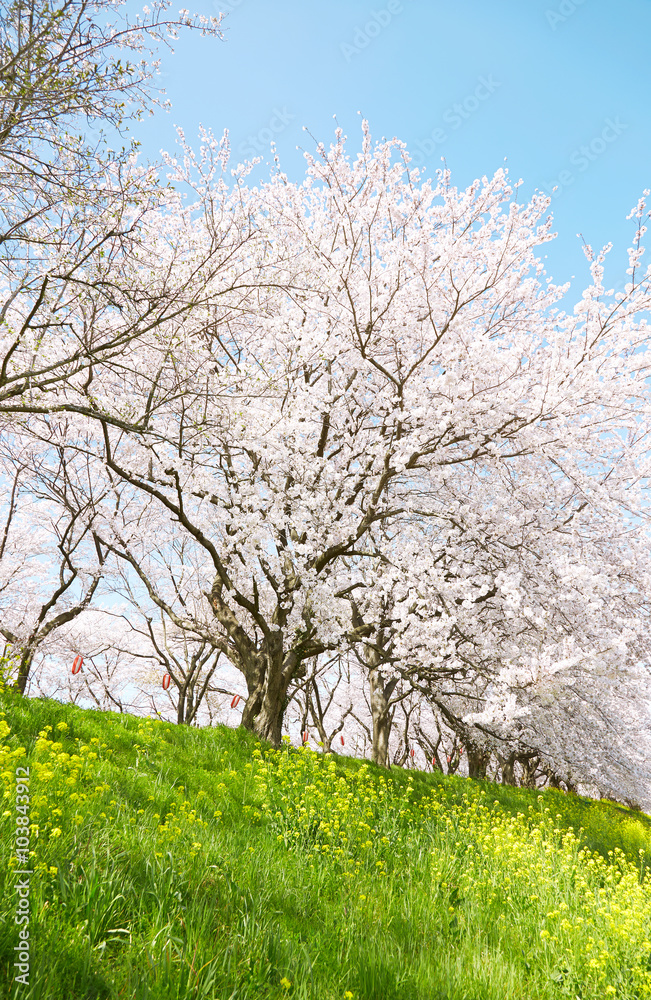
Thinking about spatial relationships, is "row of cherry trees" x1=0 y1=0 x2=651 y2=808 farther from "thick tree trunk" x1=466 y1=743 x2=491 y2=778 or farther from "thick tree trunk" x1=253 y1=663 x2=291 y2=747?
"thick tree trunk" x1=466 y1=743 x2=491 y2=778

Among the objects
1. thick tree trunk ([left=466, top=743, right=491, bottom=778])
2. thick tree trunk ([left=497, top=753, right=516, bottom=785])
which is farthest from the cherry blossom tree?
thick tree trunk ([left=497, top=753, right=516, bottom=785])

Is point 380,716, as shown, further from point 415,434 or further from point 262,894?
point 262,894

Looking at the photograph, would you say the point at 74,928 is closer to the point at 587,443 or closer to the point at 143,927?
the point at 143,927

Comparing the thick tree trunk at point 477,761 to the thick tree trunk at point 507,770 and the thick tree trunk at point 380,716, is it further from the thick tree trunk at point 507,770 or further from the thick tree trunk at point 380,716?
the thick tree trunk at point 380,716

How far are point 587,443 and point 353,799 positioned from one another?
6.45 m

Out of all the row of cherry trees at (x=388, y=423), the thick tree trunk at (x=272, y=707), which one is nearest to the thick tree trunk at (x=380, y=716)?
the row of cherry trees at (x=388, y=423)

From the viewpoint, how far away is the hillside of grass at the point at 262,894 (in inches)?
97.1

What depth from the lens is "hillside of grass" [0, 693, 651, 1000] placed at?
8.09 ft

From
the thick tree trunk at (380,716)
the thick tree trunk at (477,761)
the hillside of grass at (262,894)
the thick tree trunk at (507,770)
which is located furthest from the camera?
the thick tree trunk at (507,770)

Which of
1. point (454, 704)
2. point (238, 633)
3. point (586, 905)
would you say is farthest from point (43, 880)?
point (454, 704)

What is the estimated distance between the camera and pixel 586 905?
4641mm

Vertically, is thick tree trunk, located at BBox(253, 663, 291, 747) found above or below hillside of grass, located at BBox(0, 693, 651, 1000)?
above

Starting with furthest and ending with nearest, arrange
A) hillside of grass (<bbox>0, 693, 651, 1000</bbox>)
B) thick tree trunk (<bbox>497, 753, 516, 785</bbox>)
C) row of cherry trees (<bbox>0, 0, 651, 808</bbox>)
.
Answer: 1. thick tree trunk (<bbox>497, 753, 516, 785</bbox>)
2. row of cherry trees (<bbox>0, 0, 651, 808</bbox>)
3. hillside of grass (<bbox>0, 693, 651, 1000</bbox>)

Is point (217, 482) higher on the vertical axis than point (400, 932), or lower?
higher
